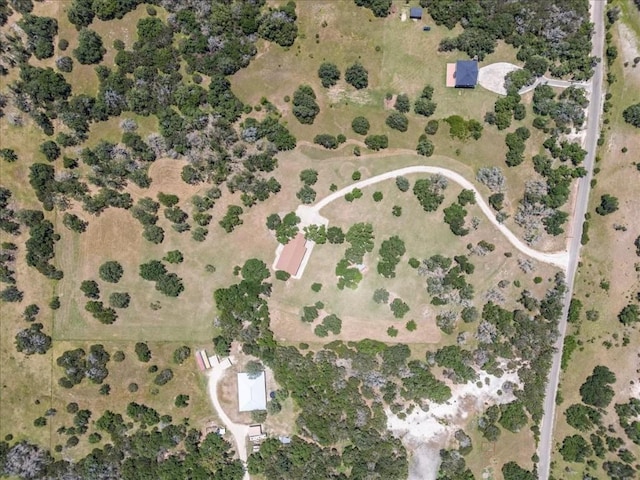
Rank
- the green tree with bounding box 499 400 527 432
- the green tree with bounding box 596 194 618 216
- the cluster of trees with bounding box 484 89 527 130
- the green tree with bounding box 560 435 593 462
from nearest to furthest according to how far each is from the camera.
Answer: the green tree with bounding box 596 194 618 216
the green tree with bounding box 560 435 593 462
the green tree with bounding box 499 400 527 432
the cluster of trees with bounding box 484 89 527 130

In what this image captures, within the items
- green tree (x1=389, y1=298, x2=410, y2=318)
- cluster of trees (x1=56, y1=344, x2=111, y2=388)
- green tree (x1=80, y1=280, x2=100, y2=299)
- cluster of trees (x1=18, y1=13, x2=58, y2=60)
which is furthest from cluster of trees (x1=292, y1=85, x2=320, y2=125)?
cluster of trees (x1=56, y1=344, x2=111, y2=388)

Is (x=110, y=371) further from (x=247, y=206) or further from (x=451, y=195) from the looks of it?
(x=451, y=195)

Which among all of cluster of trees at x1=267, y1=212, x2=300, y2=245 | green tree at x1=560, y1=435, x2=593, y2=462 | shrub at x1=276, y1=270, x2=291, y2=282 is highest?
cluster of trees at x1=267, y1=212, x2=300, y2=245

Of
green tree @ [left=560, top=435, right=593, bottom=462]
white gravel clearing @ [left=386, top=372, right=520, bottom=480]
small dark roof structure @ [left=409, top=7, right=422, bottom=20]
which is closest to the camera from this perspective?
green tree @ [left=560, top=435, right=593, bottom=462]

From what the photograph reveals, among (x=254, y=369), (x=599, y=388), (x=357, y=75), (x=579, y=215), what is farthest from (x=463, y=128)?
(x=254, y=369)

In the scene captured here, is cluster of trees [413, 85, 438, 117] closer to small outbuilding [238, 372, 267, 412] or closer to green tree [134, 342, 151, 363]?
small outbuilding [238, 372, 267, 412]

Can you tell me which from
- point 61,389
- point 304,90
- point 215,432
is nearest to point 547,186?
point 304,90

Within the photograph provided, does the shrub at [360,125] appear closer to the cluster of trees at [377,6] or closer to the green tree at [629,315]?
the cluster of trees at [377,6]
